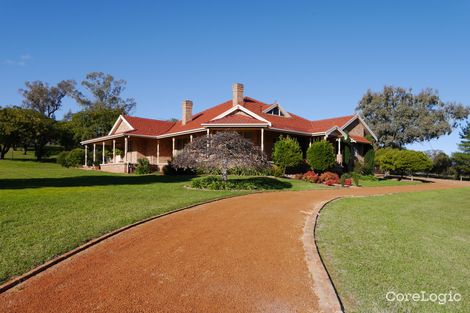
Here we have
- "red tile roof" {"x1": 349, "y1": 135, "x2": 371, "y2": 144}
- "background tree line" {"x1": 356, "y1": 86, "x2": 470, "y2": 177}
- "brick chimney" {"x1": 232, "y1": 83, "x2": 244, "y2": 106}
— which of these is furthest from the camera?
"background tree line" {"x1": 356, "y1": 86, "x2": 470, "y2": 177}

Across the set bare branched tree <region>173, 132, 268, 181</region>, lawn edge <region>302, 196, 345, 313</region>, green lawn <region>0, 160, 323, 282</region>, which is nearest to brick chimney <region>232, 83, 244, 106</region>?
bare branched tree <region>173, 132, 268, 181</region>

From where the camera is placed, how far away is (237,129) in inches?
1011

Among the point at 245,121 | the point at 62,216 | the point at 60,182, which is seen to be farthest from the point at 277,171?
the point at 62,216

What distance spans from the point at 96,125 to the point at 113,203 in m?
37.0

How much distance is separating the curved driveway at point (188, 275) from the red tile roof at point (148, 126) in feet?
78.2

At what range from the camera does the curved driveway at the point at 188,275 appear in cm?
448

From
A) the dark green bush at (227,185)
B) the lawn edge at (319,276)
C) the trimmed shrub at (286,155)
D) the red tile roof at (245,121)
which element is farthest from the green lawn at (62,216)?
the red tile roof at (245,121)

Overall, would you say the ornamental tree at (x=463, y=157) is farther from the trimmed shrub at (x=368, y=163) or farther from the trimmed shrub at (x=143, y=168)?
the trimmed shrub at (x=143, y=168)

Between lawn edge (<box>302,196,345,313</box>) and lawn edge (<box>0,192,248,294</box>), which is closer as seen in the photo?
lawn edge (<box>302,196,345,313</box>)

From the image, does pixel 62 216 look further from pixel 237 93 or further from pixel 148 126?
pixel 148 126

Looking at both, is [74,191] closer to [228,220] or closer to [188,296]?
[228,220]

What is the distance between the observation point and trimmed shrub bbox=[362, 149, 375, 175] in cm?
2914

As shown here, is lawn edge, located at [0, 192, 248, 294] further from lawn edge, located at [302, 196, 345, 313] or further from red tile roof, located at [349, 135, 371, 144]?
red tile roof, located at [349, 135, 371, 144]

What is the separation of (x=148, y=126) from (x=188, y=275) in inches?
1142
